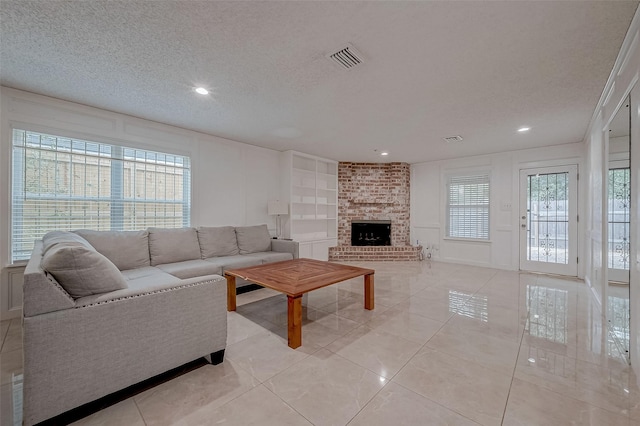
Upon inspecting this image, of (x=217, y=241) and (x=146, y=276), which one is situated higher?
(x=217, y=241)

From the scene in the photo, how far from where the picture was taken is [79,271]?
5.13ft

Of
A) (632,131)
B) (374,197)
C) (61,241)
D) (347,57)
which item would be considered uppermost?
(347,57)

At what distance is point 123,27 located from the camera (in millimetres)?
1887

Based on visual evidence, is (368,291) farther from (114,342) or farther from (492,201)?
(492,201)

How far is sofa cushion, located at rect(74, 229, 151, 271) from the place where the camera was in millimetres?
3068

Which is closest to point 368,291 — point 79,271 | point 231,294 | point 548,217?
point 231,294

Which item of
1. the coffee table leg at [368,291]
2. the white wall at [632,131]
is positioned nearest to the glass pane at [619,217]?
the white wall at [632,131]

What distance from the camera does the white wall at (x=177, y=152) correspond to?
2.82m

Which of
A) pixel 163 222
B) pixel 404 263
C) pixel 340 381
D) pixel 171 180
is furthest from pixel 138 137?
pixel 404 263

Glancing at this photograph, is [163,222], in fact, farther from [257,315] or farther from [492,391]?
[492,391]

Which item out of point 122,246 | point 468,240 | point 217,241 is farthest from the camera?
point 468,240

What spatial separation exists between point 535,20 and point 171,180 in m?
4.55

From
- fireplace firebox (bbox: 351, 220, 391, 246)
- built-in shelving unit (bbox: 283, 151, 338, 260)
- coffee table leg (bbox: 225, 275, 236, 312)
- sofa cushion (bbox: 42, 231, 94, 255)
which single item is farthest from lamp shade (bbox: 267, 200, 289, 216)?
sofa cushion (bbox: 42, 231, 94, 255)

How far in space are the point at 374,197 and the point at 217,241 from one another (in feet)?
13.5
